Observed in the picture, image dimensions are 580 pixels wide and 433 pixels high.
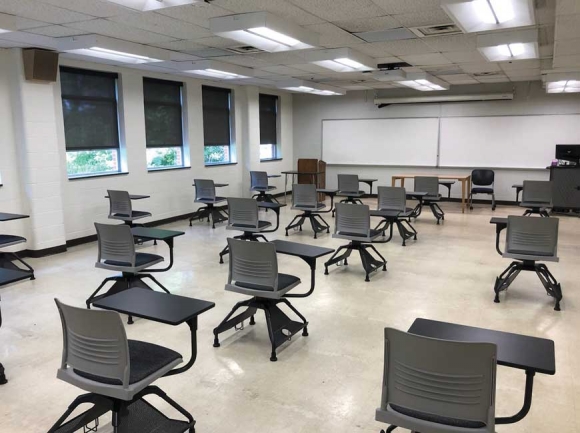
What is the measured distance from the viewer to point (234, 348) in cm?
367

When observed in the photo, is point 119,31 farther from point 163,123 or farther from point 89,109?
point 163,123

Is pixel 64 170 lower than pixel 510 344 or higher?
higher

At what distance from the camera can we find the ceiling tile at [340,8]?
4.05 meters

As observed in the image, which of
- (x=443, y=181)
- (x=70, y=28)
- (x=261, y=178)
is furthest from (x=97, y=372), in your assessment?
(x=443, y=181)

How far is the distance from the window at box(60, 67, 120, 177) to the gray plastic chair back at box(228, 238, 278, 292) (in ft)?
15.1

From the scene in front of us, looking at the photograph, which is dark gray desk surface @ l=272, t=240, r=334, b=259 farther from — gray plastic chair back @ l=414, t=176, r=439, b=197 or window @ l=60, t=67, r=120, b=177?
gray plastic chair back @ l=414, t=176, r=439, b=197

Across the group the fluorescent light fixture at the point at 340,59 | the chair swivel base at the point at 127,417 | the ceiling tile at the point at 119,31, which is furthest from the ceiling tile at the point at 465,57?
the chair swivel base at the point at 127,417

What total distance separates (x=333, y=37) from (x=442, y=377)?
14.8ft

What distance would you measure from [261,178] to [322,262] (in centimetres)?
394

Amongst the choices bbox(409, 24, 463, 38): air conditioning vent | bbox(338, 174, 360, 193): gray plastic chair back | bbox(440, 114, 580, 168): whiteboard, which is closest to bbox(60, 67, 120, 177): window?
bbox(338, 174, 360, 193): gray plastic chair back

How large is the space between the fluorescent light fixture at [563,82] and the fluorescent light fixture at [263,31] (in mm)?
5047

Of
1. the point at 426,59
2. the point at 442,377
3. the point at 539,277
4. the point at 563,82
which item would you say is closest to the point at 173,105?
the point at 426,59

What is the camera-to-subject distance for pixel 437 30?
5.12 meters

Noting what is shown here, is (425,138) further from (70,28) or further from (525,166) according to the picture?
(70,28)
